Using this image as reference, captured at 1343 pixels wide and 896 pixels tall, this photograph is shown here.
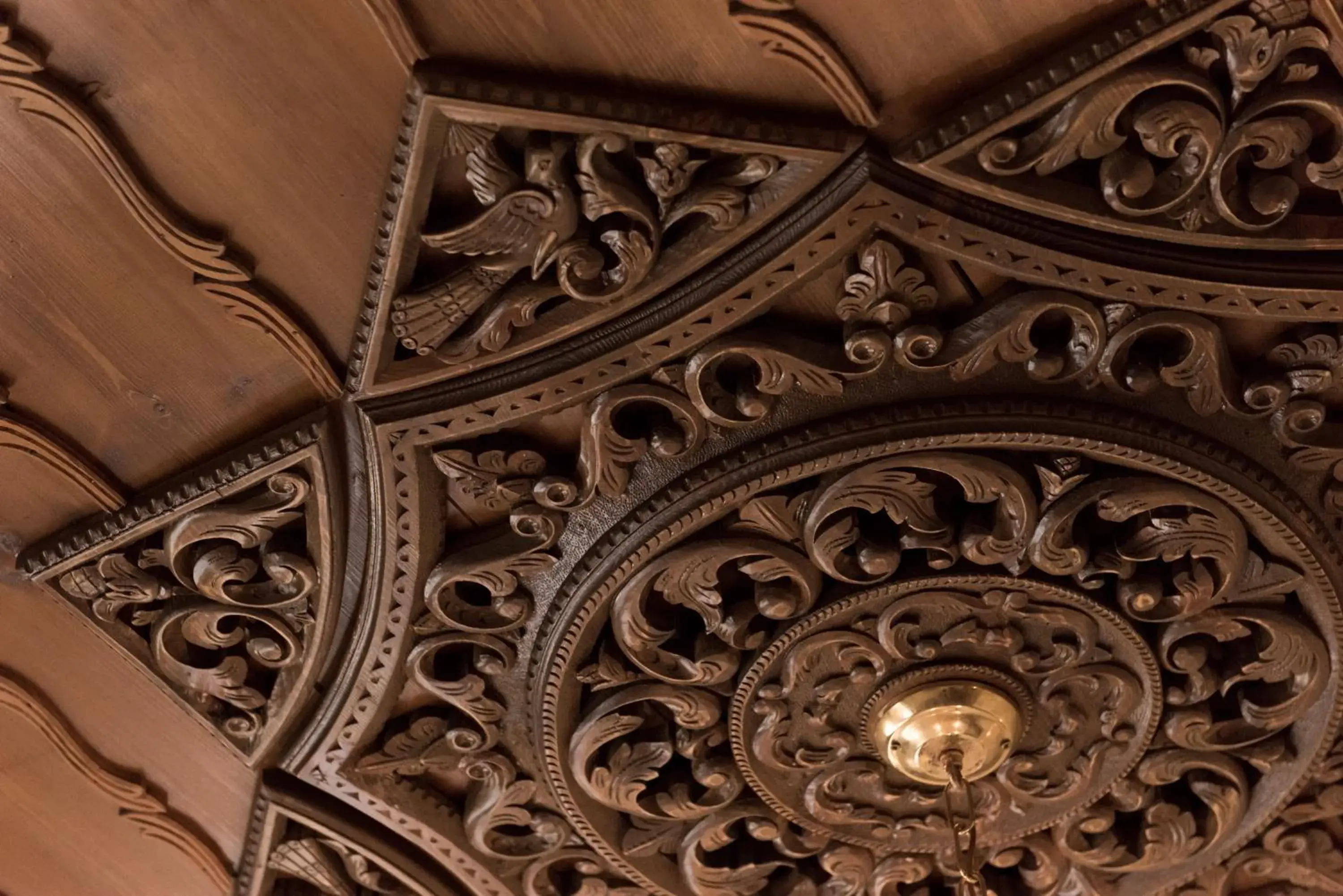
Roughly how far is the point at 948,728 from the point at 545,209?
0.78m

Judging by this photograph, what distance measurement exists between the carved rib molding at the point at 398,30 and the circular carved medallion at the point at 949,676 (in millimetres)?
718

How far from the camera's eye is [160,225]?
132 cm

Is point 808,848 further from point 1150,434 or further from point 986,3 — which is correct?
point 986,3

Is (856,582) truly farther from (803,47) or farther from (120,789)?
(120,789)

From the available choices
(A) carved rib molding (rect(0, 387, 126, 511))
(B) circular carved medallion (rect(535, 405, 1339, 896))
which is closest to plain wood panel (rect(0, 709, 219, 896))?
(A) carved rib molding (rect(0, 387, 126, 511))

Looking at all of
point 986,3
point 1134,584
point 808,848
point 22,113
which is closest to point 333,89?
point 22,113

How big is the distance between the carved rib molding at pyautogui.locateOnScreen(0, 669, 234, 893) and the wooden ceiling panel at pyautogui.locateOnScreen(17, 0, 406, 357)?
2.19ft

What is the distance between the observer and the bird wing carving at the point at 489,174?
4.14ft

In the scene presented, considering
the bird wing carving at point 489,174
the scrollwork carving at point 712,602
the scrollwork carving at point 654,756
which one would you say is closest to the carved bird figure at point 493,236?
the bird wing carving at point 489,174

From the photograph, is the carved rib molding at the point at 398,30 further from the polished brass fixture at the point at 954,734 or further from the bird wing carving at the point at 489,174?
the polished brass fixture at the point at 954,734

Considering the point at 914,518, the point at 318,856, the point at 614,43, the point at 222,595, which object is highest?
the point at 614,43

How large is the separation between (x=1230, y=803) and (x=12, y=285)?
1496mm

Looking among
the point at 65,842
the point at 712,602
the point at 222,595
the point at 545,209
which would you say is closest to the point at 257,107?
the point at 545,209

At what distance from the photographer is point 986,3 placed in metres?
1.22
